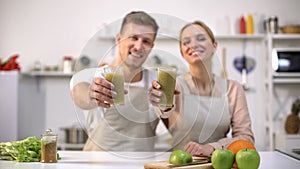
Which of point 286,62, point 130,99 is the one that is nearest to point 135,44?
point 130,99

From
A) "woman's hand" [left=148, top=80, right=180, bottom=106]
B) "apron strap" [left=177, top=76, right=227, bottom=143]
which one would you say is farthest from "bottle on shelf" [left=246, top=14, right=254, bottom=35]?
"woman's hand" [left=148, top=80, right=180, bottom=106]

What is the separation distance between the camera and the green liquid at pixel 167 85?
1534 millimetres

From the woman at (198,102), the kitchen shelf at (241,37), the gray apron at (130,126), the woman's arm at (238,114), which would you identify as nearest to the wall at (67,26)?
the kitchen shelf at (241,37)

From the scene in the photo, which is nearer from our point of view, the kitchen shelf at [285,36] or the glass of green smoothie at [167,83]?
the glass of green smoothie at [167,83]

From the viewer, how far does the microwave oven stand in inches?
154

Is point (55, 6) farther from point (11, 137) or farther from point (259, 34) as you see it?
point (259, 34)

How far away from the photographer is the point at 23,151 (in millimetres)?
1648

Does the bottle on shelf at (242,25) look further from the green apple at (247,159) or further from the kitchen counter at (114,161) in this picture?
the green apple at (247,159)

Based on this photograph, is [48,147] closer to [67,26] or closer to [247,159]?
[247,159]

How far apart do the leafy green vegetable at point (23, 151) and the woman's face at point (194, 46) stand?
63 centimetres

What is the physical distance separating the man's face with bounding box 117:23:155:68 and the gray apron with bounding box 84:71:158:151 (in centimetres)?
8

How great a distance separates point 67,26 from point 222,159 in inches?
122

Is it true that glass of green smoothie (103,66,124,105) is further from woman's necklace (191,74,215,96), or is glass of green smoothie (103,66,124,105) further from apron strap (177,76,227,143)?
woman's necklace (191,74,215,96)

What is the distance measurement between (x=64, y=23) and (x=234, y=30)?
1519 mm
